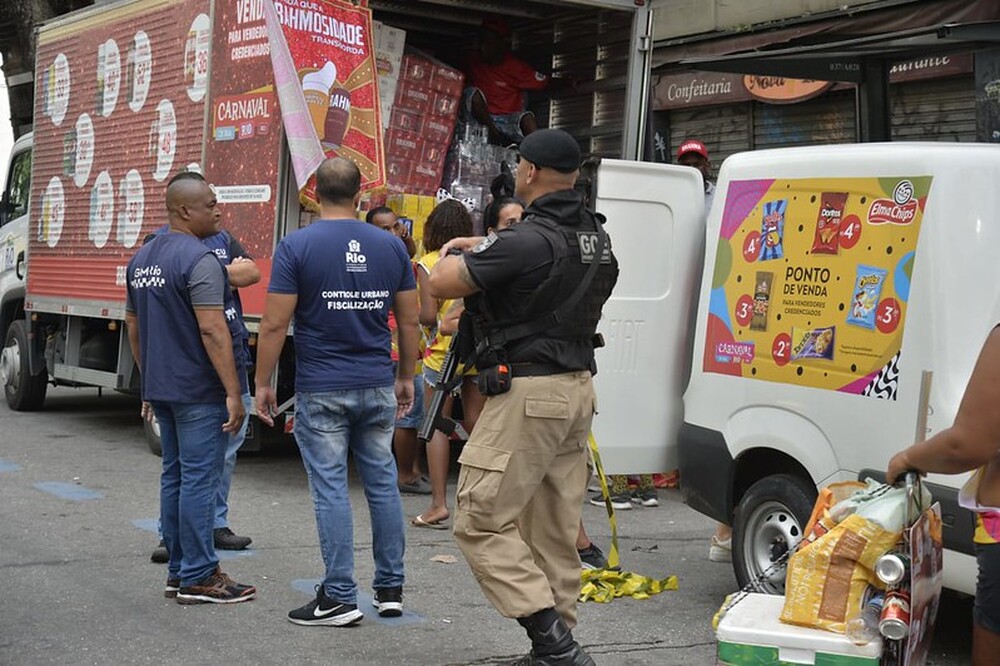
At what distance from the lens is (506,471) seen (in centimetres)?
477

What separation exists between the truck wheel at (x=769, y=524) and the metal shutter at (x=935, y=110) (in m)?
7.73

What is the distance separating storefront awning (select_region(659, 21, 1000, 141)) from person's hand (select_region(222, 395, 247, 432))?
4.44 m

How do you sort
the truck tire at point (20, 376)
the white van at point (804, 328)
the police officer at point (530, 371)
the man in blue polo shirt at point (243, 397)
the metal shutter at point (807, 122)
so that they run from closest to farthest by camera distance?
the police officer at point (530, 371)
the white van at point (804, 328)
the man in blue polo shirt at point (243, 397)
the truck tire at point (20, 376)
the metal shutter at point (807, 122)

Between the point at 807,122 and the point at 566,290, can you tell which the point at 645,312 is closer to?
the point at 566,290

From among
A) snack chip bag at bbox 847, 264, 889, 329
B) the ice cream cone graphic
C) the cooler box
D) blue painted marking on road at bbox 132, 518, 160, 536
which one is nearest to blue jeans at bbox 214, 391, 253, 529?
blue painted marking on road at bbox 132, 518, 160, 536

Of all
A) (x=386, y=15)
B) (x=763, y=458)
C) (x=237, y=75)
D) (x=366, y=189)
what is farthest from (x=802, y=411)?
(x=386, y=15)

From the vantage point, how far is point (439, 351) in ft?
26.5

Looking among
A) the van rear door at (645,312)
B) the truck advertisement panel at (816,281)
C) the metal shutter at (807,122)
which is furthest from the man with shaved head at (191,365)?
the metal shutter at (807,122)

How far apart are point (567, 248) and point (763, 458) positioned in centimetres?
174

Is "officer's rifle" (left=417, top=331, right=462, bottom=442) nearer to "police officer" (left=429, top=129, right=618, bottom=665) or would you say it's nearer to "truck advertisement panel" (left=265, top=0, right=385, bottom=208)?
"police officer" (left=429, top=129, right=618, bottom=665)

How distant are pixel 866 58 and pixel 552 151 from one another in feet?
17.4

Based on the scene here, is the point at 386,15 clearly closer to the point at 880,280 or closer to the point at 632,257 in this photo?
the point at 632,257

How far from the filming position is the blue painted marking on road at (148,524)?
7693 mm

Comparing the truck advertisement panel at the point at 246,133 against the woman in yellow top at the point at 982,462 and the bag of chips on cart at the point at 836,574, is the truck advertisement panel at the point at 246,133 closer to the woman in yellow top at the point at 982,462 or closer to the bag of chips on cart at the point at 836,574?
the bag of chips on cart at the point at 836,574
